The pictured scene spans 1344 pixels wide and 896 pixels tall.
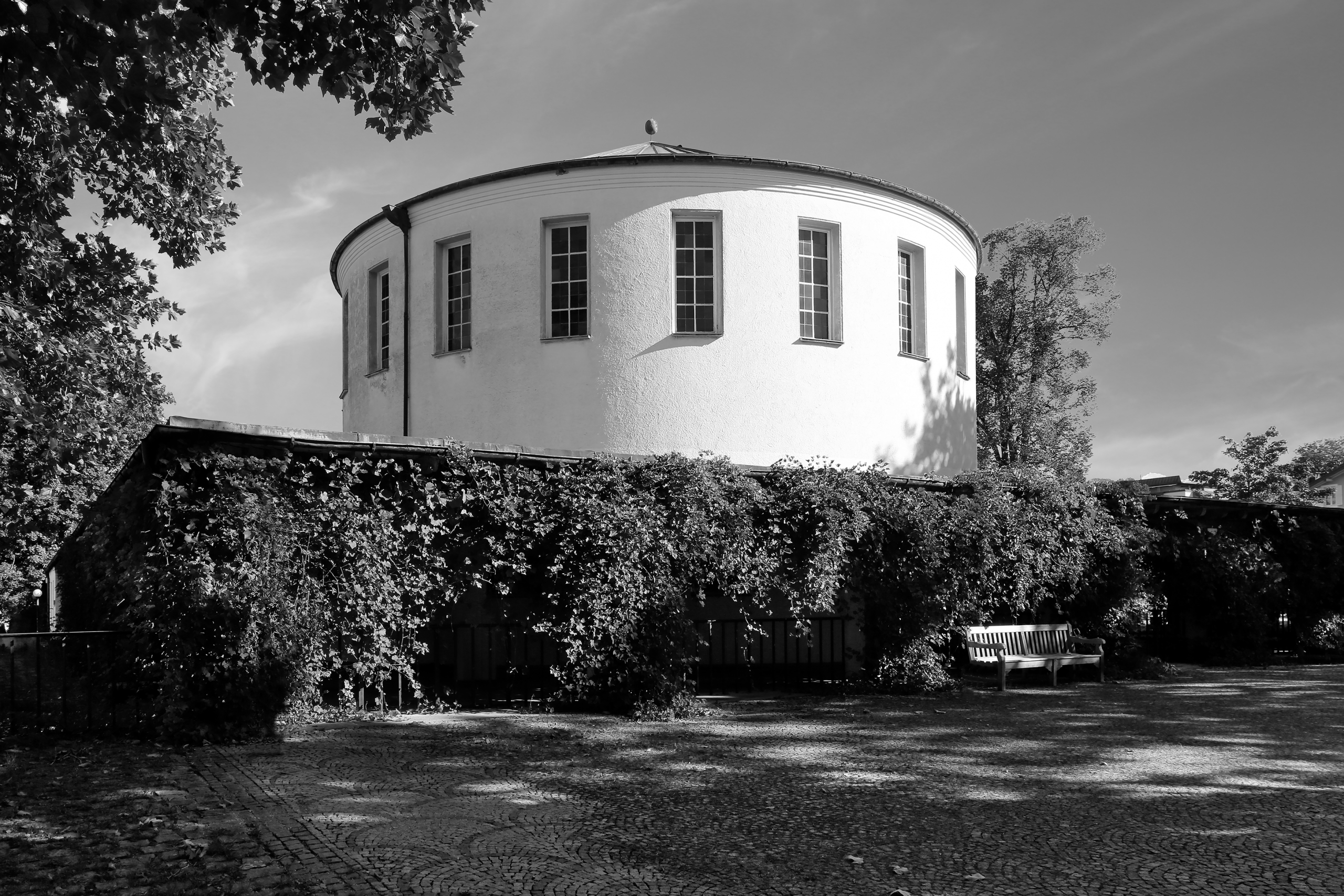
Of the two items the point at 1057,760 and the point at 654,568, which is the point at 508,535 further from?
the point at 1057,760

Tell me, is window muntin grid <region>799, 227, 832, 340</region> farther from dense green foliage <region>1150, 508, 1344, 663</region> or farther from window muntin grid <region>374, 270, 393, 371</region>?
window muntin grid <region>374, 270, 393, 371</region>

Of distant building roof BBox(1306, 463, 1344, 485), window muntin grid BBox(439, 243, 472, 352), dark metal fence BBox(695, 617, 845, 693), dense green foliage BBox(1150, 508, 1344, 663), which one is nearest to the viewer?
dark metal fence BBox(695, 617, 845, 693)

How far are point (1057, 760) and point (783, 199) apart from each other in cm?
1259

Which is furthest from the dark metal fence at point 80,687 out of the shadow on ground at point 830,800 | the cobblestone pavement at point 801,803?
the shadow on ground at point 830,800

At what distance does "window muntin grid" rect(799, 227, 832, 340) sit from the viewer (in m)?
20.1

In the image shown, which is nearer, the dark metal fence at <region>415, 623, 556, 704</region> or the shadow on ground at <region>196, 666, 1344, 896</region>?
the shadow on ground at <region>196, 666, 1344, 896</region>

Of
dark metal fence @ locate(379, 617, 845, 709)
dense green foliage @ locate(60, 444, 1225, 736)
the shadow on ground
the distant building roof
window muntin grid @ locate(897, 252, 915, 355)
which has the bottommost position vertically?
the shadow on ground

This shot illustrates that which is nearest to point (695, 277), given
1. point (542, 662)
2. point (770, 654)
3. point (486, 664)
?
point (770, 654)

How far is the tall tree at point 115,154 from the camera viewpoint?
24.1 ft

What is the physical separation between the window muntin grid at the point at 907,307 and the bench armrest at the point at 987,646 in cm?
755

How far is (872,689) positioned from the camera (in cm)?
1462

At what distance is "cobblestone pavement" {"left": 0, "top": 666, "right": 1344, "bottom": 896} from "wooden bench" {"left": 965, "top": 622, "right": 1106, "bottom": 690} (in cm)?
248

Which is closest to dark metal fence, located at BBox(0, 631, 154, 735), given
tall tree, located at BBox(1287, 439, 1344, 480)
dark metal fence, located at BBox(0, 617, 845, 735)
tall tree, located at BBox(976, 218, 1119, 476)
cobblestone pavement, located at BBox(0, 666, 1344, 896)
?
dark metal fence, located at BBox(0, 617, 845, 735)

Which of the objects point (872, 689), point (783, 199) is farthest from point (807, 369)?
point (872, 689)
